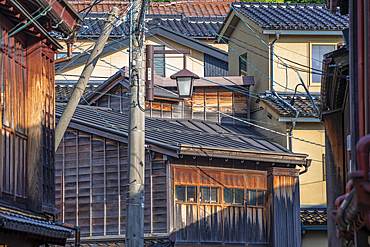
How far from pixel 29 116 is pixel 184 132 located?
11.0 m

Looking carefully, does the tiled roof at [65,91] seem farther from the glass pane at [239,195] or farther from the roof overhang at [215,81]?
the glass pane at [239,195]

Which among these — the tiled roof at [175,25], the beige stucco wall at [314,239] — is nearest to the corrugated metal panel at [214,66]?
the tiled roof at [175,25]

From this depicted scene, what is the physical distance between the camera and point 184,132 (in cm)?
2317

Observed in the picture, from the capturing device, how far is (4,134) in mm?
11422

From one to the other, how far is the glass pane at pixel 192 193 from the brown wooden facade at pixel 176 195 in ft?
0.12

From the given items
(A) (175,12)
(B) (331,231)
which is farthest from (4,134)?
(A) (175,12)

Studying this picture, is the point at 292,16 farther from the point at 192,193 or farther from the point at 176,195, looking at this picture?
the point at 176,195

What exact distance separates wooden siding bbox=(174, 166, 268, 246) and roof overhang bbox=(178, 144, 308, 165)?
78 cm

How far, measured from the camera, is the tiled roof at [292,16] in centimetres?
2712

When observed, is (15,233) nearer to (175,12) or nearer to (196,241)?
(196,241)

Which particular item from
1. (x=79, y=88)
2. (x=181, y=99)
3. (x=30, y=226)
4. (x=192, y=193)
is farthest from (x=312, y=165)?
(x=30, y=226)

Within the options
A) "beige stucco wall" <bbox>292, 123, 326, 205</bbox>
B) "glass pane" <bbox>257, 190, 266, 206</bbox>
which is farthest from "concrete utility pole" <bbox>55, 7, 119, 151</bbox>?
"beige stucco wall" <bbox>292, 123, 326, 205</bbox>

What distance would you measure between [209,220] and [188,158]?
2.38 metres

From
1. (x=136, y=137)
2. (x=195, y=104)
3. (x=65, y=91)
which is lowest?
(x=136, y=137)
